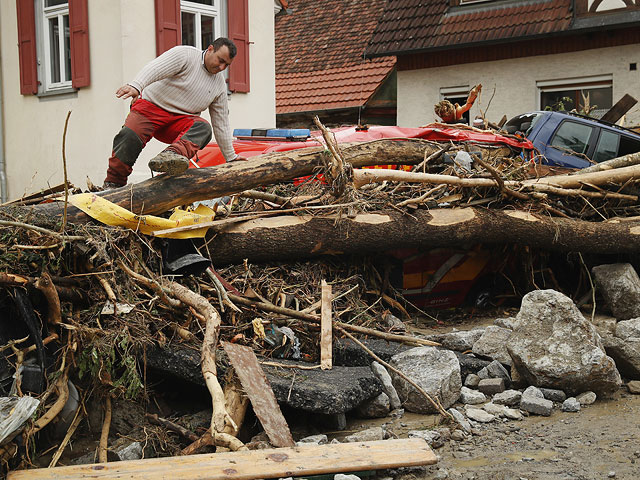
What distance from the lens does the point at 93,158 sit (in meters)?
10.8

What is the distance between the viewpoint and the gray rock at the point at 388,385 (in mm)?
4812

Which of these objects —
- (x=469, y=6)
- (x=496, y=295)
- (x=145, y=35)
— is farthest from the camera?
(x=469, y=6)

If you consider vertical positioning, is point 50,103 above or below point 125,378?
above

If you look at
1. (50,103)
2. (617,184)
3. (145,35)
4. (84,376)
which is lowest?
(84,376)

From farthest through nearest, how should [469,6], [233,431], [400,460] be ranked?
[469,6], [233,431], [400,460]

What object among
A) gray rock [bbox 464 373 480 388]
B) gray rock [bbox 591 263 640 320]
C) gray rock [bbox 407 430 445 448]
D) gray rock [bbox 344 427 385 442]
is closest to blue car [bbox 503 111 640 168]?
gray rock [bbox 591 263 640 320]

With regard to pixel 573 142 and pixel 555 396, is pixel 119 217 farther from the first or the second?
pixel 573 142

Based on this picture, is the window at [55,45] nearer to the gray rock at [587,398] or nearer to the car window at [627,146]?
the car window at [627,146]

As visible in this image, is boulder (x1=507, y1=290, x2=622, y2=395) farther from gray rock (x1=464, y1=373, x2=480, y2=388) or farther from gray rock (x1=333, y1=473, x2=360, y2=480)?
gray rock (x1=333, y1=473, x2=360, y2=480)

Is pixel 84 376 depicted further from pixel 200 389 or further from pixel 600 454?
pixel 600 454

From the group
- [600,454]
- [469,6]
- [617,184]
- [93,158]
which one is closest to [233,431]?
[600,454]

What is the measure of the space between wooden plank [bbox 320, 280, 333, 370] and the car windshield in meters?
5.03

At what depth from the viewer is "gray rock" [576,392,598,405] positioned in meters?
4.87

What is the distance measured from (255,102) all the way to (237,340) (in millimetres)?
7755
